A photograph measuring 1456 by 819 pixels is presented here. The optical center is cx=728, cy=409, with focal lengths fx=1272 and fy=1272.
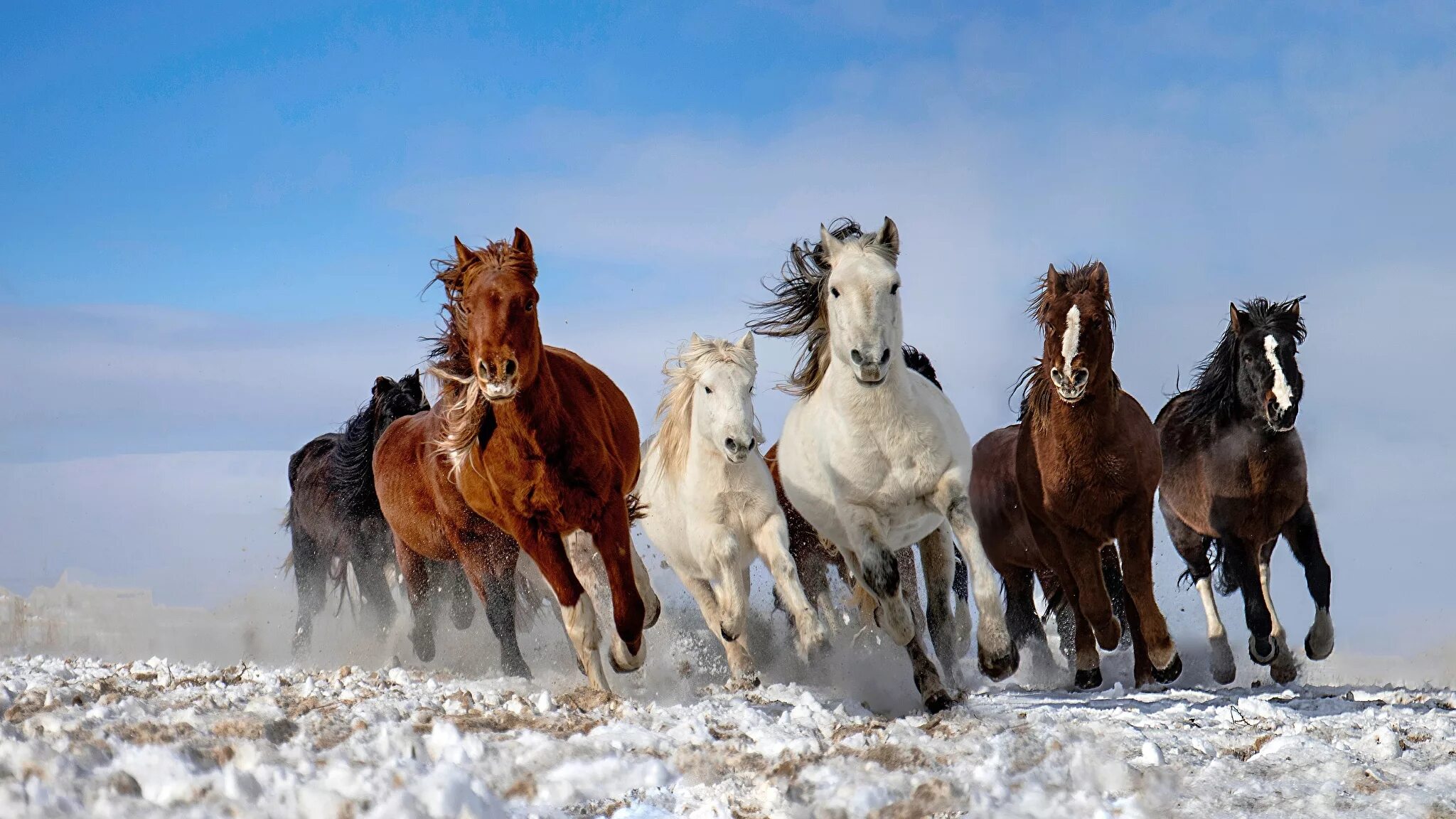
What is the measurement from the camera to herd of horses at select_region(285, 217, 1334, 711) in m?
6.22

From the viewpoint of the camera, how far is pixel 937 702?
6078mm

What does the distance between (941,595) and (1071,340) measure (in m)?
1.67

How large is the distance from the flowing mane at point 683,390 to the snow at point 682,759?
91.6 inches

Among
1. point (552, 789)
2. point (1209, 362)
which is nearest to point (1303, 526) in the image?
point (1209, 362)

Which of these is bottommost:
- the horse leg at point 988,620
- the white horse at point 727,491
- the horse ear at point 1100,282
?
the horse leg at point 988,620

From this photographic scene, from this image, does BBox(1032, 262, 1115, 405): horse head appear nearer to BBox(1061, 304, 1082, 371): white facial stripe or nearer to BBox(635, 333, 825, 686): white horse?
BBox(1061, 304, 1082, 371): white facial stripe

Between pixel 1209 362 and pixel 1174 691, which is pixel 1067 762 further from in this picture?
pixel 1209 362

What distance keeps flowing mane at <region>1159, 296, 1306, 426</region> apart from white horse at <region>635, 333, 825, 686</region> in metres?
3.31

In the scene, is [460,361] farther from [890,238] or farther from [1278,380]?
[1278,380]

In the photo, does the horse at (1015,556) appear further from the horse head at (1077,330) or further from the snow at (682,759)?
the snow at (682,759)

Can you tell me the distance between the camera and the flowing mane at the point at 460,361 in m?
6.07

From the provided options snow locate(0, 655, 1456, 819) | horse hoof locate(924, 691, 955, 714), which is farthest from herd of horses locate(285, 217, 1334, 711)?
snow locate(0, 655, 1456, 819)

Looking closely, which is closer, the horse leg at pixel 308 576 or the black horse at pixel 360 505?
the black horse at pixel 360 505

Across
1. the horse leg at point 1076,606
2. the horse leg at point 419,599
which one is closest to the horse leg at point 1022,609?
the horse leg at point 1076,606
